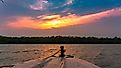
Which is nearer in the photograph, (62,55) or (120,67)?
(62,55)

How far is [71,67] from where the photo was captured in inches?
267

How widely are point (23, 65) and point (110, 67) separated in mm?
34223

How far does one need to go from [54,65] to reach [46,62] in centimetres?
37

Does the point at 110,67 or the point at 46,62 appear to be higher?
the point at 46,62

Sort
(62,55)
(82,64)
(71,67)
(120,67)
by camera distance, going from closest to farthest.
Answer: (71,67) → (82,64) → (62,55) → (120,67)

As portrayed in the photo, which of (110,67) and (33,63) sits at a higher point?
(33,63)

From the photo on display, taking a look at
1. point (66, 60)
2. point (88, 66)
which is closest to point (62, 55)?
point (66, 60)

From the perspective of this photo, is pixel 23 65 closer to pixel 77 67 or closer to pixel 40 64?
pixel 40 64

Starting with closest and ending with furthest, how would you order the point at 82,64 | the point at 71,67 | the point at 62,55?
1. the point at 71,67
2. the point at 82,64
3. the point at 62,55

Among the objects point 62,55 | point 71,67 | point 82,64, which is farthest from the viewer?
point 62,55

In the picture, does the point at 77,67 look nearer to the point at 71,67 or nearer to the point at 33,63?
the point at 71,67

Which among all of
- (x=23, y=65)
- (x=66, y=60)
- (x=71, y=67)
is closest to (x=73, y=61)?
(x=66, y=60)

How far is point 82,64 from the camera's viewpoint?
7211mm

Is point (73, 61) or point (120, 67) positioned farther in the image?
point (120, 67)
